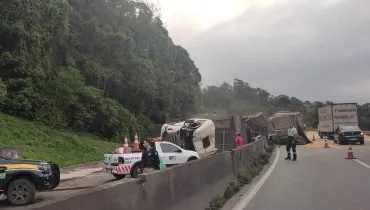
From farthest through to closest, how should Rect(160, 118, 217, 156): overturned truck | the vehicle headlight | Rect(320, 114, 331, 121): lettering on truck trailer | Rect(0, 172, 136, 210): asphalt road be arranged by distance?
Rect(320, 114, 331, 121): lettering on truck trailer < Rect(160, 118, 217, 156): overturned truck < Rect(0, 172, 136, 210): asphalt road < the vehicle headlight

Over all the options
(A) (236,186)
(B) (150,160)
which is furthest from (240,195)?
(B) (150,160)

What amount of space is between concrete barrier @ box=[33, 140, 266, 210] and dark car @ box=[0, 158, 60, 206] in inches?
183

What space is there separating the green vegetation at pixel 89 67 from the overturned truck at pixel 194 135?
383 inches

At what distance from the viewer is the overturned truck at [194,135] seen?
2930cm

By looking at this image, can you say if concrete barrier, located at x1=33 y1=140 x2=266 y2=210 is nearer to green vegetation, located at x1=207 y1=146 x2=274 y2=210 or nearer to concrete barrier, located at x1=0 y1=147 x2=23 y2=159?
green vegetation, located at x1=207 y1=146 x2=274 y2=210

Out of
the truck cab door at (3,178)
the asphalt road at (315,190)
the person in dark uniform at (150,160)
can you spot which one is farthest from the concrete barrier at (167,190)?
the truck cab door at (3,178)

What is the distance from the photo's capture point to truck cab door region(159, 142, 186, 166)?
22422 mm

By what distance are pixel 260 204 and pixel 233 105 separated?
120306 millimetres

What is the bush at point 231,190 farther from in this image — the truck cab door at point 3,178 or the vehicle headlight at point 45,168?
the truck cab door at point 3,178

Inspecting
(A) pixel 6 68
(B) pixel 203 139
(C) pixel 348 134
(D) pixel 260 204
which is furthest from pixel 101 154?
(C) pixel 348 134

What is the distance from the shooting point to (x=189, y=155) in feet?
76.8

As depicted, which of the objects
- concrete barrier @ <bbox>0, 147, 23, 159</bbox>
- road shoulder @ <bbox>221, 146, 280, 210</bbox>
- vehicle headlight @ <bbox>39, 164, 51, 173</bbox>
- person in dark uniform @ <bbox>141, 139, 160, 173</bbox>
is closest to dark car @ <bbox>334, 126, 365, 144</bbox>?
road shoulder @ <bbox>221, 146, 280, 210</bbox>

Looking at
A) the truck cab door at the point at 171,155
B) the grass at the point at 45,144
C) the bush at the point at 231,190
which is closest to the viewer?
the bush at the point at 231,190

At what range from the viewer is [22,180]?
13.9 metres
